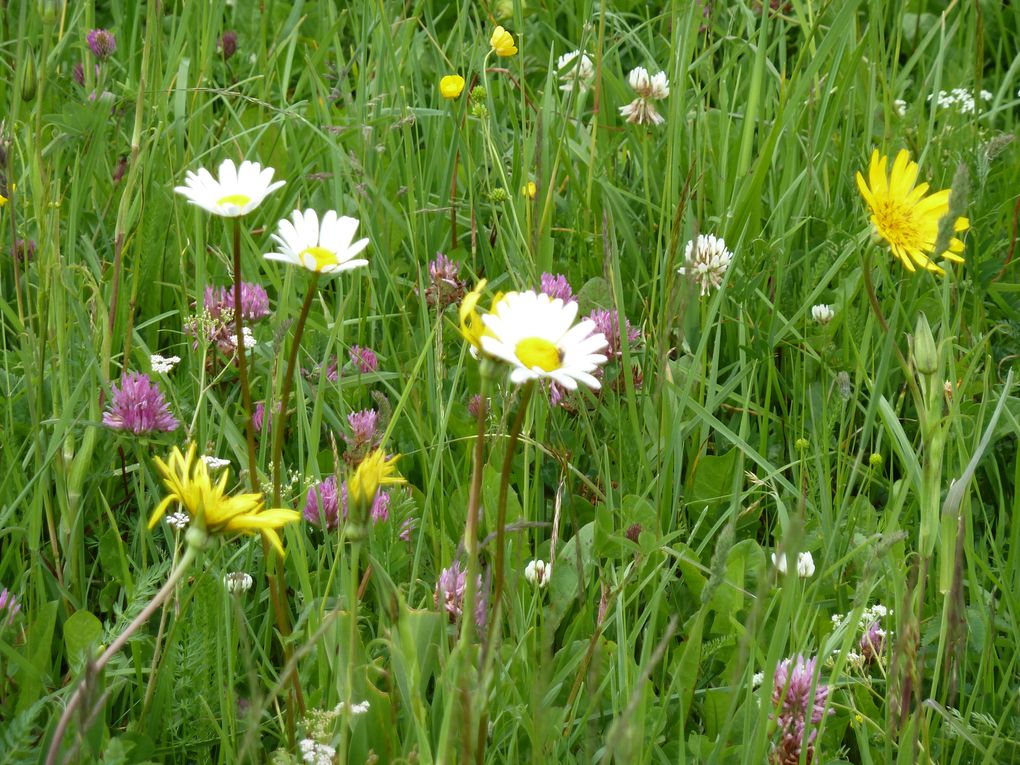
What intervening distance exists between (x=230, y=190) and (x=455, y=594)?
518mm

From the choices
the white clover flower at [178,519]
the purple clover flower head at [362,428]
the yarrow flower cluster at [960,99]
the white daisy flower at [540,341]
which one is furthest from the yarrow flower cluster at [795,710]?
the yarrow flower cluster at [960,99]

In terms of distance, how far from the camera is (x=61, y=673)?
→ 1.42 m

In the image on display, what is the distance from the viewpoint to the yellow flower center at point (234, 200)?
1227 mm

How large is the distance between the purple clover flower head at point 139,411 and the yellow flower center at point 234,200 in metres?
0.43

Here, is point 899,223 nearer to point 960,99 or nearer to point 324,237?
point 324,237

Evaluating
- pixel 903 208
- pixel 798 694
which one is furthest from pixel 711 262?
pixel 798 694

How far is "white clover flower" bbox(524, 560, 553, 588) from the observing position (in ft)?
4.74

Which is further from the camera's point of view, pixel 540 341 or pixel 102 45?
pixel 102 45

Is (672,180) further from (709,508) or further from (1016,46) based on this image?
(1016,46)

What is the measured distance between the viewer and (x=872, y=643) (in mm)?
1433

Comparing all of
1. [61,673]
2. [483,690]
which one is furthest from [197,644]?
[483,690]

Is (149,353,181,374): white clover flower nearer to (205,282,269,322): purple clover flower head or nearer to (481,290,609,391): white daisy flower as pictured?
(205,282,269,322): purple clover flower head

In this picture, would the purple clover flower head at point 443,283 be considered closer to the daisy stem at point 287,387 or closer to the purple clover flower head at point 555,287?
the purple clover flower head at point 555,287

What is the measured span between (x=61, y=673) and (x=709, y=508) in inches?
34.4
